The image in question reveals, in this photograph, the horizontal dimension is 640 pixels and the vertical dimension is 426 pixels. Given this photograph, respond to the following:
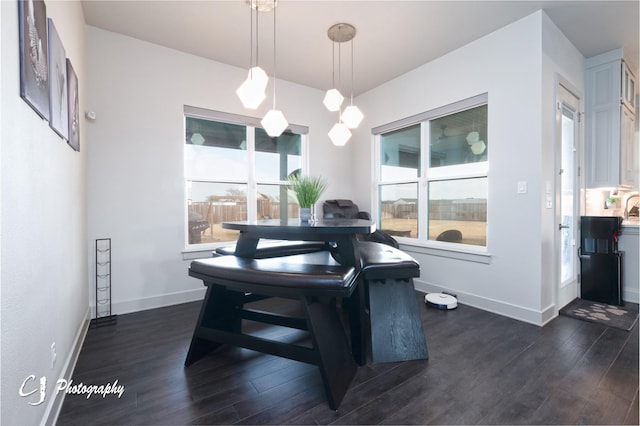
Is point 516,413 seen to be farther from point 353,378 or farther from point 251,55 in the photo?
point 251,55

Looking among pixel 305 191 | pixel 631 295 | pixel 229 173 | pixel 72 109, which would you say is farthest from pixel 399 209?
pixel 72 109

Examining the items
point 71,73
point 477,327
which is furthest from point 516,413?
point 71,73

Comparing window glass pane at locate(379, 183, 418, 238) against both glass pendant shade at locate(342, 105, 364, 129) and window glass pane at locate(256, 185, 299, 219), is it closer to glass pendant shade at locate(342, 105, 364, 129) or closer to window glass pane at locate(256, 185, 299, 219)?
window glass pane at locate(256, 185, 299, 219)

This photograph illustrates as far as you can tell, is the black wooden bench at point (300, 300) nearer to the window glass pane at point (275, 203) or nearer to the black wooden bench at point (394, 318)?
the black wooden bench at point (394, 318)

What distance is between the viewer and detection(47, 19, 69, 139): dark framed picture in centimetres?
143

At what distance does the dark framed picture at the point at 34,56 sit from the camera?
1045 millimetres

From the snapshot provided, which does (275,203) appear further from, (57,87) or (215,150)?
(57,87)

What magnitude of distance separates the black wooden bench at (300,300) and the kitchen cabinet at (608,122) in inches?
139

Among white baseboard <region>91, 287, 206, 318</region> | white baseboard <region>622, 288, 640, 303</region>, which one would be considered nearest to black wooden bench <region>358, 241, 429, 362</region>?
white baseboard <region>91, 287, 206, 318</region>

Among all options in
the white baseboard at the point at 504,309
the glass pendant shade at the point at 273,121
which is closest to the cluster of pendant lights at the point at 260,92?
the glass pendant shade at the point at 273,121

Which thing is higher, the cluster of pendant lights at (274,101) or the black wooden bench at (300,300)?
the cluster of pendant lights at (274,101)

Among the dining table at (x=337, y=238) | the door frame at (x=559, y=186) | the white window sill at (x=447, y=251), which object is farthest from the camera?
the white window sill at (x=447, y=251)

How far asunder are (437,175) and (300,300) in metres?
2.66

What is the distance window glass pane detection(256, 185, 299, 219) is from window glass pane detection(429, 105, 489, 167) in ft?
6.45
